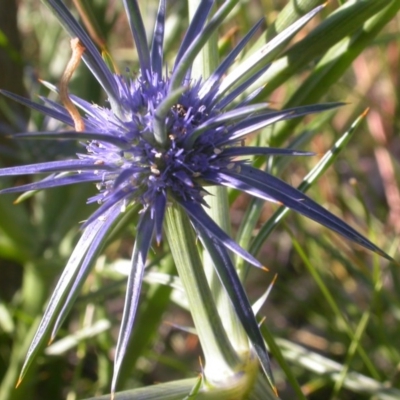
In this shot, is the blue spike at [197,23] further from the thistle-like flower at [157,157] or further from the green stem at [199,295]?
the green stem at [199,295]

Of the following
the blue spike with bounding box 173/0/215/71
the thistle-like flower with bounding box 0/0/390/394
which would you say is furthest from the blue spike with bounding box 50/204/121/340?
the blue spike with bounding box 173/0/215/71

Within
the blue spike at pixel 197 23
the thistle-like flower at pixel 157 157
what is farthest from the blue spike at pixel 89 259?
the blue spike at pixel 197 23

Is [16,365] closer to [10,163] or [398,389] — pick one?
[10,163]

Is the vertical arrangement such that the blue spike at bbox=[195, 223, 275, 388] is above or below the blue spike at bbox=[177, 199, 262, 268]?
below

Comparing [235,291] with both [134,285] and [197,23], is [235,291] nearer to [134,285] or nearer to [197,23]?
[134,285]

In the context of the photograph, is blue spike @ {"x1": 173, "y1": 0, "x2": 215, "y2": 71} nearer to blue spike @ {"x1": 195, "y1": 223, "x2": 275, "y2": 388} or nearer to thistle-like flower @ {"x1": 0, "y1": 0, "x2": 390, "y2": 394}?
thistle-like flower @ {"x1": 0, "y1": 0, "x2": 390, "y2": 394}

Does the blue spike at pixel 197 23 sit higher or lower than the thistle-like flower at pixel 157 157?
higher

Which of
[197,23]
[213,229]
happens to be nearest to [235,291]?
[213,229]

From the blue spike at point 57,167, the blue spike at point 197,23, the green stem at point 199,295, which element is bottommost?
the green stem at point 199,295

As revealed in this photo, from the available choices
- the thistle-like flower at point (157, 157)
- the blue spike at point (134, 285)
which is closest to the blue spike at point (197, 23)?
the thistle-like flower at point (157, 157)
